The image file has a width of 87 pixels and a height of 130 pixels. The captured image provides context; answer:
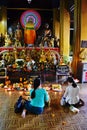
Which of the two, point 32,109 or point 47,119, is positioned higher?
point 32,109

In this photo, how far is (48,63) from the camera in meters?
7.31

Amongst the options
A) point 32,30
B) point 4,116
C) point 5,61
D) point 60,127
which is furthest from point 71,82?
point 32,30

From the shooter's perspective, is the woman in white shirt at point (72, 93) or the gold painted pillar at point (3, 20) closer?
the woman in white shirt at point (72, 93)

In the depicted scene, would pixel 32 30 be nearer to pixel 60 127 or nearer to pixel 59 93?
pixel 59 93

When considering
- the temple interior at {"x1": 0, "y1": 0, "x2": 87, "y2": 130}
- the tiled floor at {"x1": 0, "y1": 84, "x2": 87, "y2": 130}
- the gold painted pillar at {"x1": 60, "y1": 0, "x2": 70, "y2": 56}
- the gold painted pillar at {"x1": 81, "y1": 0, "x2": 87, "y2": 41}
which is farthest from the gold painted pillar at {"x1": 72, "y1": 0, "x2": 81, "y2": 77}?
the tiled floor at {"x1": 0, "y1": 84, "x2": 87, "y2": 130}

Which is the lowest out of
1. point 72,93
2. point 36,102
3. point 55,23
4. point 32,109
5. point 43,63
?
point 32,109

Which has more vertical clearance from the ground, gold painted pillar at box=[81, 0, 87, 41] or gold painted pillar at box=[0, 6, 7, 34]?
gold painted pillar at box=[0, 6, 7, 34]

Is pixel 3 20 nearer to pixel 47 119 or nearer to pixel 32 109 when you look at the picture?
pixel 32 109

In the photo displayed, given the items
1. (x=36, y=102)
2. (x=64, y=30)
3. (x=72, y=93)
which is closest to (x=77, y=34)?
(x=64, y=30)

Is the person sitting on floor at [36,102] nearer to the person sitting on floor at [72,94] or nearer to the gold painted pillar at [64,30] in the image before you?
the person sitting on floor at [72,94]

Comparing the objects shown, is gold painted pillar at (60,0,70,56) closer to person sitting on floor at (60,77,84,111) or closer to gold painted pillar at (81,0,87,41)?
gold painted pillar at (81,0,87,41)

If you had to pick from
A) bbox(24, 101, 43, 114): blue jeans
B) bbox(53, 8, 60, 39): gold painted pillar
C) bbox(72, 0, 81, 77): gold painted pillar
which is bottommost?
bbox(24, 101, 43, 114): blue jeans

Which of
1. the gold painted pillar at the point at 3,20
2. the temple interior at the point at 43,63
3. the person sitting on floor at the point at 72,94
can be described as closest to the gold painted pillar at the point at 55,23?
the temple interior at the point at 43,63

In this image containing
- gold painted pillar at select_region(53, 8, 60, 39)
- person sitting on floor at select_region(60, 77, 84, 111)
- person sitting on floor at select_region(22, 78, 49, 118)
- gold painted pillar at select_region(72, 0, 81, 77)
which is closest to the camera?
person sitting on floor at select_region(22, 78, 49, 118)
